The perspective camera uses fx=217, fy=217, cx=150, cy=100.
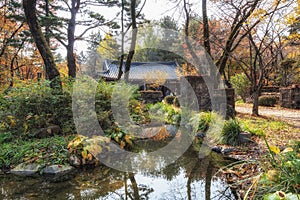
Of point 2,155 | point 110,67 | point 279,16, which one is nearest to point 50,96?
point 2,155

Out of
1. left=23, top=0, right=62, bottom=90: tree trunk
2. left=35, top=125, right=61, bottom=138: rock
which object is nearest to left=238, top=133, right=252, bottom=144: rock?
left=35, top=125, right=61, bottom=138: rock

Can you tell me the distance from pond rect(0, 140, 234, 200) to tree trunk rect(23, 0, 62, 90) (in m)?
2.92

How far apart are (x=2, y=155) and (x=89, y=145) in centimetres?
151

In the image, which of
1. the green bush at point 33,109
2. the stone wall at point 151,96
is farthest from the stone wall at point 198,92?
the stone wall at point 151,96

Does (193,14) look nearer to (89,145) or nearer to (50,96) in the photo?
(50,96)

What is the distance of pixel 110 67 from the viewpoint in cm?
1855

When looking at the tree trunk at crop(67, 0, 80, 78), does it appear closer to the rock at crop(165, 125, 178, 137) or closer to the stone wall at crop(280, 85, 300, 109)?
the rock at crop(165, 125, 178, 137)

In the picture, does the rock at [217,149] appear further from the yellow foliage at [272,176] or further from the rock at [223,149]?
the yellow foliage at [272,176]

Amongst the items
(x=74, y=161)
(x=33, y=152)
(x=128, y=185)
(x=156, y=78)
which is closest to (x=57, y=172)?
(x=74, y=161)

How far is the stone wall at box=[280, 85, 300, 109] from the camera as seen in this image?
945 cm

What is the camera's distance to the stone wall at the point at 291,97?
31.0ft

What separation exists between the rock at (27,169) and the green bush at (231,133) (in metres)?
3.49

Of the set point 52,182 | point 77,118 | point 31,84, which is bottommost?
point 52,182

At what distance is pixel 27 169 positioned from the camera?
3.44m
